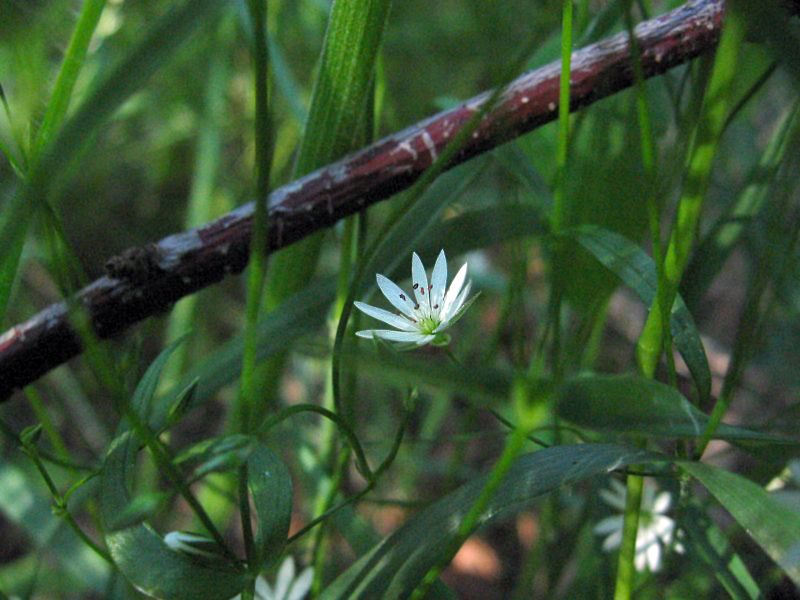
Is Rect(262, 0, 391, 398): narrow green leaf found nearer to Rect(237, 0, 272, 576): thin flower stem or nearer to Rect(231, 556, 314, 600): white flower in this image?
Rect(237, 0, 272, 576): thin flower stem

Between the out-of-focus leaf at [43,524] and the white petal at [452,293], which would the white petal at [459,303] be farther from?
the out-of-focus leaf at [43,524]

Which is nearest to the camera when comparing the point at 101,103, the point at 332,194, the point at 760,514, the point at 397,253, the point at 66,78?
the point at 101,103

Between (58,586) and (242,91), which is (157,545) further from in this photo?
(242,91)

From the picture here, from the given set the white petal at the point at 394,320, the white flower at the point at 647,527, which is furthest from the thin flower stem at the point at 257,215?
the white flower at the point at 647,527

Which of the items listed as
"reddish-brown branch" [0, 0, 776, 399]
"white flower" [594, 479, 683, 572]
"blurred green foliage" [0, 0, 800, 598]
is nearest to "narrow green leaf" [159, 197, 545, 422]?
"blurred green foliage" [0, 0, 800, 598]

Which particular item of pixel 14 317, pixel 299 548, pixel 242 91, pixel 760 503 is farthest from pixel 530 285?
pixel 760 503

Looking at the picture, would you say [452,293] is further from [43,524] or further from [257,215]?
[43,524]

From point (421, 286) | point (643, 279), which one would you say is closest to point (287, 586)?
point (421, 286)
